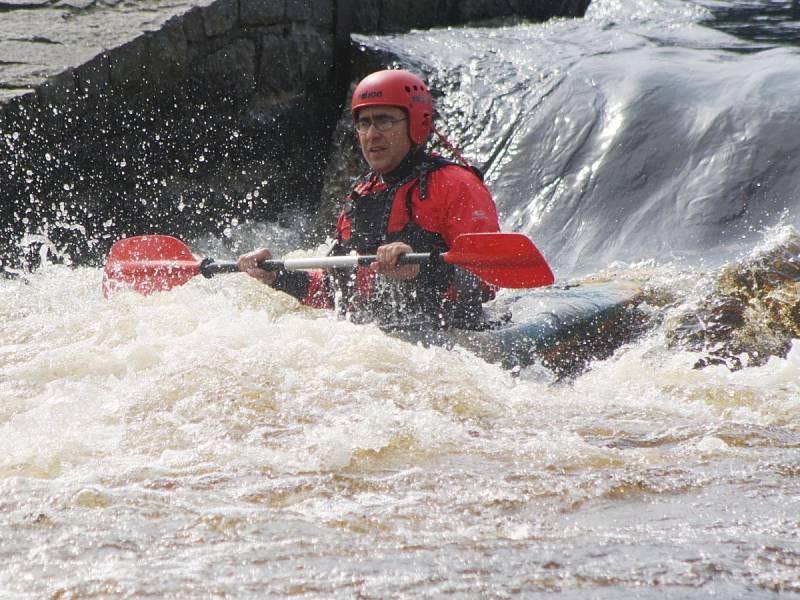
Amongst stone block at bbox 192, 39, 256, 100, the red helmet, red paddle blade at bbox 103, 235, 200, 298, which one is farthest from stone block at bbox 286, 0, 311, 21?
the red helmet

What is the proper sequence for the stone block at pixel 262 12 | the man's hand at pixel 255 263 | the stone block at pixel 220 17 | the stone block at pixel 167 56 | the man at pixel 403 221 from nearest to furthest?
the man at pixel 403 221
the man's hand at pixel 255 263
the stone block at pixel 167 56
the stone block at pixel 220 17
the stone block at pixel 262 12

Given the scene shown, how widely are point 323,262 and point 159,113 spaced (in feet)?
10.1

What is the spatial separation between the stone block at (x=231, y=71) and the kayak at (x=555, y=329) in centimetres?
317

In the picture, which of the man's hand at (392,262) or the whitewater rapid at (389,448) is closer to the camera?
the whitewater rapid at (389,448)

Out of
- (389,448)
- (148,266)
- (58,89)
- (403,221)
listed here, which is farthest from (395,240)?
(58,89)

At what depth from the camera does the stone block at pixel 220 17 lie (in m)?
6.90

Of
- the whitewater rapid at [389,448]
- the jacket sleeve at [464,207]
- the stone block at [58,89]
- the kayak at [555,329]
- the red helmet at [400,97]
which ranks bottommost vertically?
the kayak at [555,329]

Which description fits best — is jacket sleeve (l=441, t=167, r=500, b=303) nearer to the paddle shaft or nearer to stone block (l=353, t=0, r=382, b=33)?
the paddle shaft

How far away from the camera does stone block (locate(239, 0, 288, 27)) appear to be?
7.14 m

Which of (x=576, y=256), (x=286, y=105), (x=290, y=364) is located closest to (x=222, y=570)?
(x=290, y=364)

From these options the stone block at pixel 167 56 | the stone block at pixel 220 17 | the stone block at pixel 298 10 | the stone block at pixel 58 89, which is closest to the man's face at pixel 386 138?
the stone block at pixel 58 89

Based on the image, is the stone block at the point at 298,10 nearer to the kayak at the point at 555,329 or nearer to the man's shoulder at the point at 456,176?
the kayak at the point at 555,329

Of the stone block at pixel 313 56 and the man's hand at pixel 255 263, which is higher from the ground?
the stone block at pixel 313 56

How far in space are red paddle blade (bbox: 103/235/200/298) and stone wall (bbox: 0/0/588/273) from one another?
1.10m
